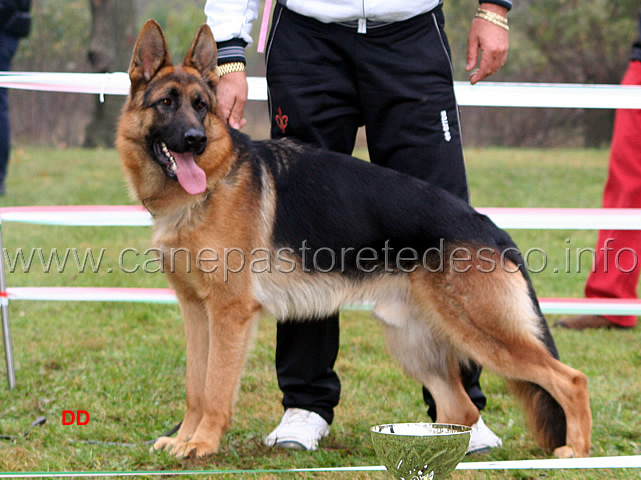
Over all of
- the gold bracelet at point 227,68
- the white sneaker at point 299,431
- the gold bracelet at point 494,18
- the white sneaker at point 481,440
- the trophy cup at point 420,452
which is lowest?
the white sneaker at point 299,431

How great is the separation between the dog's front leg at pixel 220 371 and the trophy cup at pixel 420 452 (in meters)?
0.84

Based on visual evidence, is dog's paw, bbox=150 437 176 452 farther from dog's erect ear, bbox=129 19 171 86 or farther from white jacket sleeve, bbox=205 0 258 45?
white jacket sleeve, bbox=205 0 258 45

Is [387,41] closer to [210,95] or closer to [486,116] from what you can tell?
[210,95]

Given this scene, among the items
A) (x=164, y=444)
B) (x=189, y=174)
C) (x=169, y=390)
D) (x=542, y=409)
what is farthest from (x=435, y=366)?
(x=169, y=390)

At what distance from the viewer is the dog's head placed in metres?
2.97

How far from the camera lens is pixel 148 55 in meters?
3.02

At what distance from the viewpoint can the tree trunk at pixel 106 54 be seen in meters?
15.6

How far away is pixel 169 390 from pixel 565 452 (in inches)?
83.1

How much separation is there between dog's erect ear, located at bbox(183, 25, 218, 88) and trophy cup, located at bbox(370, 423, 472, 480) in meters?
1.69

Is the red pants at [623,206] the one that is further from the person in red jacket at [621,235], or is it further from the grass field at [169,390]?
the grass field at [169,390]

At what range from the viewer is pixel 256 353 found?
4672 millimetres

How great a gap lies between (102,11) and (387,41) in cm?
1442

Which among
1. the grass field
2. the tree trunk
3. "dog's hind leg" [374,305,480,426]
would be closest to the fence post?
the grass field

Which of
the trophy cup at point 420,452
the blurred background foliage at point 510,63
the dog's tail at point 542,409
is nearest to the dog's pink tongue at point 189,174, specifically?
the trophy cup at point 420,452
